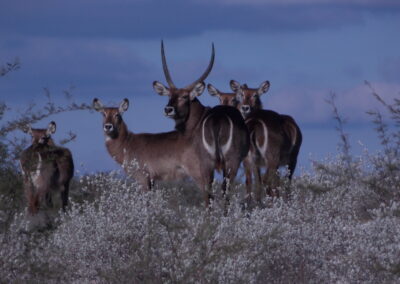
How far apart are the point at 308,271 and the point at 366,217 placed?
3.03 metres

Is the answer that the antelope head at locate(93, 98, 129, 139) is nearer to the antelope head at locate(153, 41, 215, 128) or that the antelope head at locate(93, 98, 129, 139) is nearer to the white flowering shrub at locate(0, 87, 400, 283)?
the antelope head at locate(153, 41, 215, 128)

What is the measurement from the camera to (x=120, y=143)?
52.7 ft

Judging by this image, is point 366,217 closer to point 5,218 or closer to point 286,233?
point 286,233

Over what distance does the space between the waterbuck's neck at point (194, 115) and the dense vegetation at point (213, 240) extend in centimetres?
589

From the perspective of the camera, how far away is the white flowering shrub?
22.4ft

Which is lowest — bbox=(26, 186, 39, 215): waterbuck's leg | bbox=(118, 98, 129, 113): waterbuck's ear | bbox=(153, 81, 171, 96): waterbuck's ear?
bbox=(26, 186, 39, 215): waterbuck's leg

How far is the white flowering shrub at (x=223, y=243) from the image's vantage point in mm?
6820

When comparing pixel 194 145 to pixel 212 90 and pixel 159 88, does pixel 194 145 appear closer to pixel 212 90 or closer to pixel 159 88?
pixel 159 88

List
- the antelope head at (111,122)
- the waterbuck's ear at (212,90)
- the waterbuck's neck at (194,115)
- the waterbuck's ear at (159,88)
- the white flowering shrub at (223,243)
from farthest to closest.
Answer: the waterbuck's ear at (212,90)
the waterbuck's ear at (159,88)
the antelope head at (111,122)
the waterbuck's neck at (194,115)
the white flowering shrub at (223,243)

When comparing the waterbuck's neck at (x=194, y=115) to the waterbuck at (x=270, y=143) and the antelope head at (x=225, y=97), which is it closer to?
the waterbuck at (x=270, y=143)

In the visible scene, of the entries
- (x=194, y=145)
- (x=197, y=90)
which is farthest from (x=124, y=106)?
(x=194, y=145)

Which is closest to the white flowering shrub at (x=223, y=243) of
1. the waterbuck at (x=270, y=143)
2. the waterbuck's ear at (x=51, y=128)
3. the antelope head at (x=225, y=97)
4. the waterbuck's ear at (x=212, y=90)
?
the waterbuck at (x=270, y=143)

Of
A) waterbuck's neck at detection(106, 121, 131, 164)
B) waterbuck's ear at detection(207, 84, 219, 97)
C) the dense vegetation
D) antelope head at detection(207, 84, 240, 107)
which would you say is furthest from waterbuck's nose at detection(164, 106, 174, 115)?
the dense vegetation

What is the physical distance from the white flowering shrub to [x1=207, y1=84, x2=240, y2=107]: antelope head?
966 centimetres
